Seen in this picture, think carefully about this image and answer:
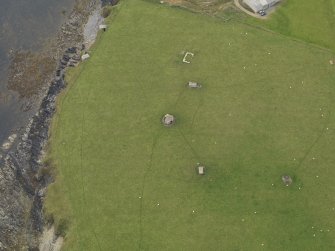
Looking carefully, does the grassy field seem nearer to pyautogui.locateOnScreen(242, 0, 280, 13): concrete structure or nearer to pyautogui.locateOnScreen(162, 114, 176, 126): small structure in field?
pyautogui.locateOnScreen(162, 114, 176, 126): small structure in field

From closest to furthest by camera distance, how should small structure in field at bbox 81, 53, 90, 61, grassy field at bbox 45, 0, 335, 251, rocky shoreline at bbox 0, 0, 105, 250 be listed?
1. grassy field at bbox 45, 0, 335, 251
2. rocky shoreline at bbox 0, 0, 105, 250
3. small structure in field at bbox 81, 53, 90, 61

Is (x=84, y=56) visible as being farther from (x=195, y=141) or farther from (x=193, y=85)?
(x=195, y=141)

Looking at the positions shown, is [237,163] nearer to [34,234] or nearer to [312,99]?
[312,99]

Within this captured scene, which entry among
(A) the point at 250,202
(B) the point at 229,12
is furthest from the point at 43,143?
(B) the point at 229,12

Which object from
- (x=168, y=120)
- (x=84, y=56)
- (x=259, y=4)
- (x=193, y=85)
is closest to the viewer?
(x=168, y=120)

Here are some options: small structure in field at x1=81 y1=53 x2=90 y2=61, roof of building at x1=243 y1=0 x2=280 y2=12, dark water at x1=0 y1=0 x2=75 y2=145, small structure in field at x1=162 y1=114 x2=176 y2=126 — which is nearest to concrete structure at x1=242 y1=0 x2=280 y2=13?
roof of building at x1=243 y1=0 x2=280 y2=12

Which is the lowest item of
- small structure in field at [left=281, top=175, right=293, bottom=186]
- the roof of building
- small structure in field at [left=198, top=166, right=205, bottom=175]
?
small structure in field at [left=281, top=175, right=293, bottom=186]

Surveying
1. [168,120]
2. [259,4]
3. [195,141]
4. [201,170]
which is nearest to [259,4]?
[259,4]
